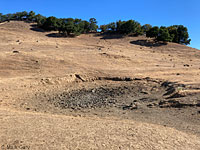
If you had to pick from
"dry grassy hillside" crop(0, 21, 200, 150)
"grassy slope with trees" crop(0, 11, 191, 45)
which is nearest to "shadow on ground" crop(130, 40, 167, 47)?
"grassy slope with trees" crop(0, 11, 191, 45)

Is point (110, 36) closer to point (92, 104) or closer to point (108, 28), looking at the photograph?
point (108, 28)

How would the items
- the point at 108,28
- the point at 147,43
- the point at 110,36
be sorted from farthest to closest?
the point at 108,28 → the point at 110,36 → the point at 147,43

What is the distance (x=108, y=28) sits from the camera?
146ft

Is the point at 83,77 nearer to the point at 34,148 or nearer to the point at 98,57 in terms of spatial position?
the point at 98,57

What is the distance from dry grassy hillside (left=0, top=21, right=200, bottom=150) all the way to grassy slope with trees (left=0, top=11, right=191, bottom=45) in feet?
43.3

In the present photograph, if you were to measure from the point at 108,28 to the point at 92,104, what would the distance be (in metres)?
37.4

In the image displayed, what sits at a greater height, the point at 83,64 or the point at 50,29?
the point at 50,29

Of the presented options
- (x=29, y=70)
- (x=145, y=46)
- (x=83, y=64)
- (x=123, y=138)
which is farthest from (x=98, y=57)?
(x=123, y=138)

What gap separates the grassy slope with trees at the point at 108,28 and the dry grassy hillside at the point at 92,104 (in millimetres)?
13192

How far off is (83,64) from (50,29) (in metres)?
24.3

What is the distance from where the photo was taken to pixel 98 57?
22281mm

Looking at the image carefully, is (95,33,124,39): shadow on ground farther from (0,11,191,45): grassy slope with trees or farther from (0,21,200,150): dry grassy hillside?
(0,21,200,150): dry grassy hillside

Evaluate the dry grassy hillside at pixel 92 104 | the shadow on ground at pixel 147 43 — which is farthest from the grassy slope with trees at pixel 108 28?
the dry grassy hillside at pixel 92 104

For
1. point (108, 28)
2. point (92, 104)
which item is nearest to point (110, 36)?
point (108, 28)
